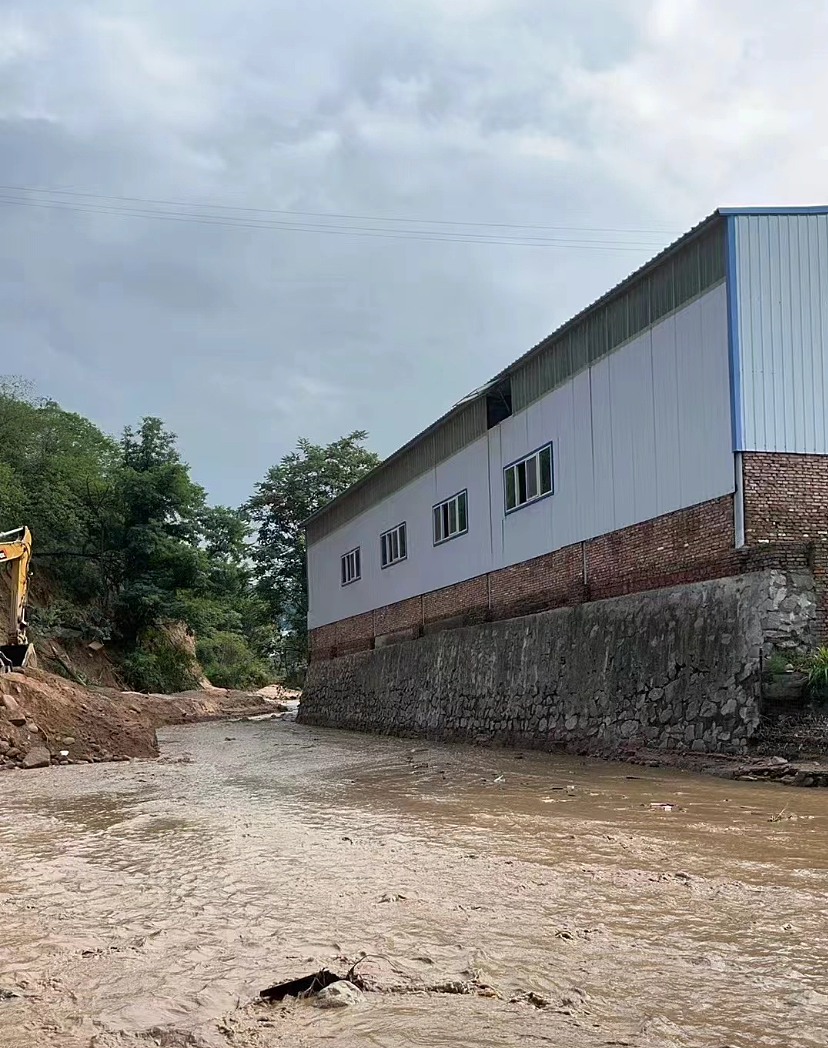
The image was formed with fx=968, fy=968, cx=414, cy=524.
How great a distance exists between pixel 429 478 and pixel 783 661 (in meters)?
13.2

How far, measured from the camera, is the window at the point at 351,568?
29.5 m

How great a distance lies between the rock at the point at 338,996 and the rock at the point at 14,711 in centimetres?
1387

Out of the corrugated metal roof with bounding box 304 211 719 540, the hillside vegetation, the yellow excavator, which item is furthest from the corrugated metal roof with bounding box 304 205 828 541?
the hillside vegetation

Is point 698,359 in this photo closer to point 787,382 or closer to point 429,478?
point 787,382

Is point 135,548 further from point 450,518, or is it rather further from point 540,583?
point 540,583

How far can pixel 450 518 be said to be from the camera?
75.2 ft

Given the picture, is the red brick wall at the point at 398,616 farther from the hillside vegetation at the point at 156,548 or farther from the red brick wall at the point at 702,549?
the hillside vegetation at the point at 156,548

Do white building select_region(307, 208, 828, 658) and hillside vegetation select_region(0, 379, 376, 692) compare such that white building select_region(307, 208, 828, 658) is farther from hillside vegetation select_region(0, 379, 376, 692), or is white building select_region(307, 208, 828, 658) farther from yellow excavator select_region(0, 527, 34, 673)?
hillside vegetation select_region(0, 379, 376, 692)

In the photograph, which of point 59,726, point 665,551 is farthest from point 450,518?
point 59,726

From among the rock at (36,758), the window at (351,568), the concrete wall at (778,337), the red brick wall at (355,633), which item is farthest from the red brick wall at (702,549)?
the window at (351,568)

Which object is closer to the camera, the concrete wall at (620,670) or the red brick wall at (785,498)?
the concrete wall at (620,670)

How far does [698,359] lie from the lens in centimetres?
1403

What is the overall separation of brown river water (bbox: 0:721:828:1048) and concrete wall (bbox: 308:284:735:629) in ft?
16.6

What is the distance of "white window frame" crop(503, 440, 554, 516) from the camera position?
60.3 feet
